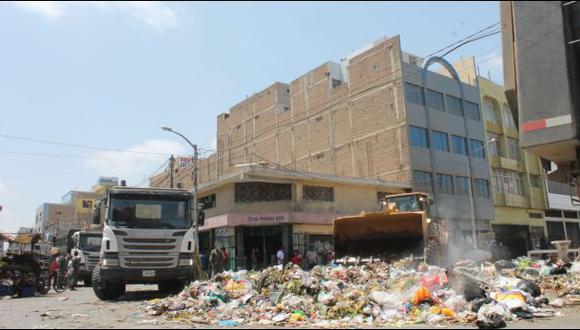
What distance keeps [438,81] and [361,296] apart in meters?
29.2

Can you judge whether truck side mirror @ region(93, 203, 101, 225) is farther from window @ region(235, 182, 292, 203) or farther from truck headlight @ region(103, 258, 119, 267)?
window @ region(235, 182, 292, 203)

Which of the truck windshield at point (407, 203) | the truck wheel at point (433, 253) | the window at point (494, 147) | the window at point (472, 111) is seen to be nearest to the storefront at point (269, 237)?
the truck windshield at point (407, 203)

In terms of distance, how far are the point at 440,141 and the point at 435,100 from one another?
296cm

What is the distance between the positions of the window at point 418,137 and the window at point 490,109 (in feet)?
29.6

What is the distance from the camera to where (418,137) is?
108ft

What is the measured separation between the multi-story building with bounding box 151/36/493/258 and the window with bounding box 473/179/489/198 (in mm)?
82

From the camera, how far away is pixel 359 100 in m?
35.4

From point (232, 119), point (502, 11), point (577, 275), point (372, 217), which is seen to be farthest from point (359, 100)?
point (502, 11)

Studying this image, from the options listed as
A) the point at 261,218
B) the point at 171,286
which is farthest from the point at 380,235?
the point at 261,218

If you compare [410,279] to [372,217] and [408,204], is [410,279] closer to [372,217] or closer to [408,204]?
[372,217]

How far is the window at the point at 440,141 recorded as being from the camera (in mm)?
34250

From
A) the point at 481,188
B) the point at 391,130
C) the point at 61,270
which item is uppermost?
the point at 391,130

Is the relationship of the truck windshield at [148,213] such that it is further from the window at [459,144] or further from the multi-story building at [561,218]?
the multi-story building at [561,218]

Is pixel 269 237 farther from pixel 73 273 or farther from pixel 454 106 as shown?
pixel 454 106
